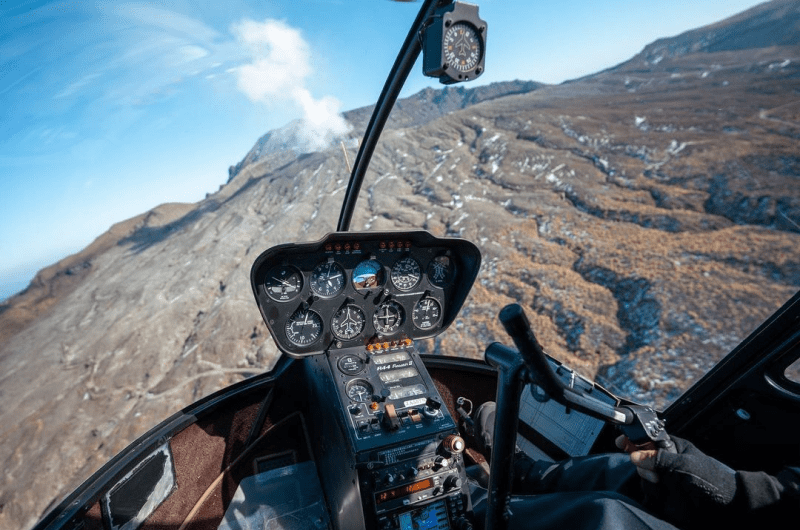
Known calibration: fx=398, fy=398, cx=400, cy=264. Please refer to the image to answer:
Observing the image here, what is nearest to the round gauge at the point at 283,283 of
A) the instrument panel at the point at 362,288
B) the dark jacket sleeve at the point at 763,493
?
the instrument panel at the point at 362,288

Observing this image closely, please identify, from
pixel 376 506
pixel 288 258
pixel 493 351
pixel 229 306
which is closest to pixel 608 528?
pixel 493 351

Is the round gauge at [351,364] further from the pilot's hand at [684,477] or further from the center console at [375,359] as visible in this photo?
the pilot's hand at [684,477]

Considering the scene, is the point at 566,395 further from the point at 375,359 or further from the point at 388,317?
the point at 388,317

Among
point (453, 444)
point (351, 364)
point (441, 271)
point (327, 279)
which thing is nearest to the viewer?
point (453, 444)

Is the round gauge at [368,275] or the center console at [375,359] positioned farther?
the round gauge at [368,275]

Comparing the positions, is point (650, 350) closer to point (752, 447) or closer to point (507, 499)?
point (752, 447)

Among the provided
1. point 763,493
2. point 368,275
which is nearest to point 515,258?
point 368,275

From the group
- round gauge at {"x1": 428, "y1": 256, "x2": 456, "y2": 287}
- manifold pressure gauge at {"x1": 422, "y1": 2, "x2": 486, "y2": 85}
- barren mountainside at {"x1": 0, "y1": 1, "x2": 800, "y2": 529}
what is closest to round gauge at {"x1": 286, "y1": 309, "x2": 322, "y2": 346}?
round gauge at {"x1": 428, "y1": 256, "x2": 456, "y2": 287}
